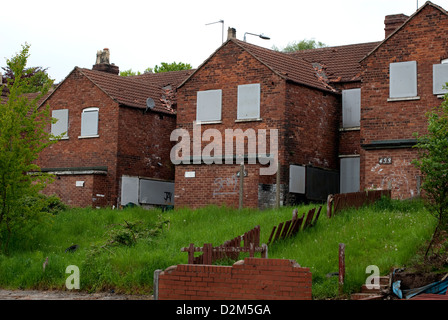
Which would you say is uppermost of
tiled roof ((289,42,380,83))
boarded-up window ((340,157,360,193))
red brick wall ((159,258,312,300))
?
tiled roof ((289,42,380,83))

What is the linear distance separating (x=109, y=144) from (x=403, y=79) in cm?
1416

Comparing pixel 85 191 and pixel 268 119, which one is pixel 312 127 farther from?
pixel 85 191

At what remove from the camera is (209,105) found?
109 ft

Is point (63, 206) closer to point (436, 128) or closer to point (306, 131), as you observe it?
point (306, 131)

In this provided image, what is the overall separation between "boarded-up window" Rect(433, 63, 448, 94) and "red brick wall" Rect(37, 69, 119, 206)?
14821 mm

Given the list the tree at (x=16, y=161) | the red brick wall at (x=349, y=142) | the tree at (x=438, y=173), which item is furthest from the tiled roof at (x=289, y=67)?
the tree at (x=438, y=173)

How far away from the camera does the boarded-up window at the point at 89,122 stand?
3591 centimetres

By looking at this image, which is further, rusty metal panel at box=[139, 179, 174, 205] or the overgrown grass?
rusty metal panel at box=[139, 179, 174, 205]

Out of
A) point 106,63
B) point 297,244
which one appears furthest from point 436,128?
point 106,63

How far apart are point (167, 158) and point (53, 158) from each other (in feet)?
18.9

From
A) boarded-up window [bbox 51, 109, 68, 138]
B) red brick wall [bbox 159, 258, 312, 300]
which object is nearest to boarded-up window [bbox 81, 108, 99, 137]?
boarded-up window [bbox 51, 109, 68, 138]

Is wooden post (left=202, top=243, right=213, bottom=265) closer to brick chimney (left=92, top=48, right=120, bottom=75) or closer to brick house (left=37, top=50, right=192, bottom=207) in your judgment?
brick house (left=37, top=50, right=192, bottom=207)

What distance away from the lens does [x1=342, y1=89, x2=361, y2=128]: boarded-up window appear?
3353cm

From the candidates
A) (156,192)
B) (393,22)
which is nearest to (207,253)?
(156,192)
